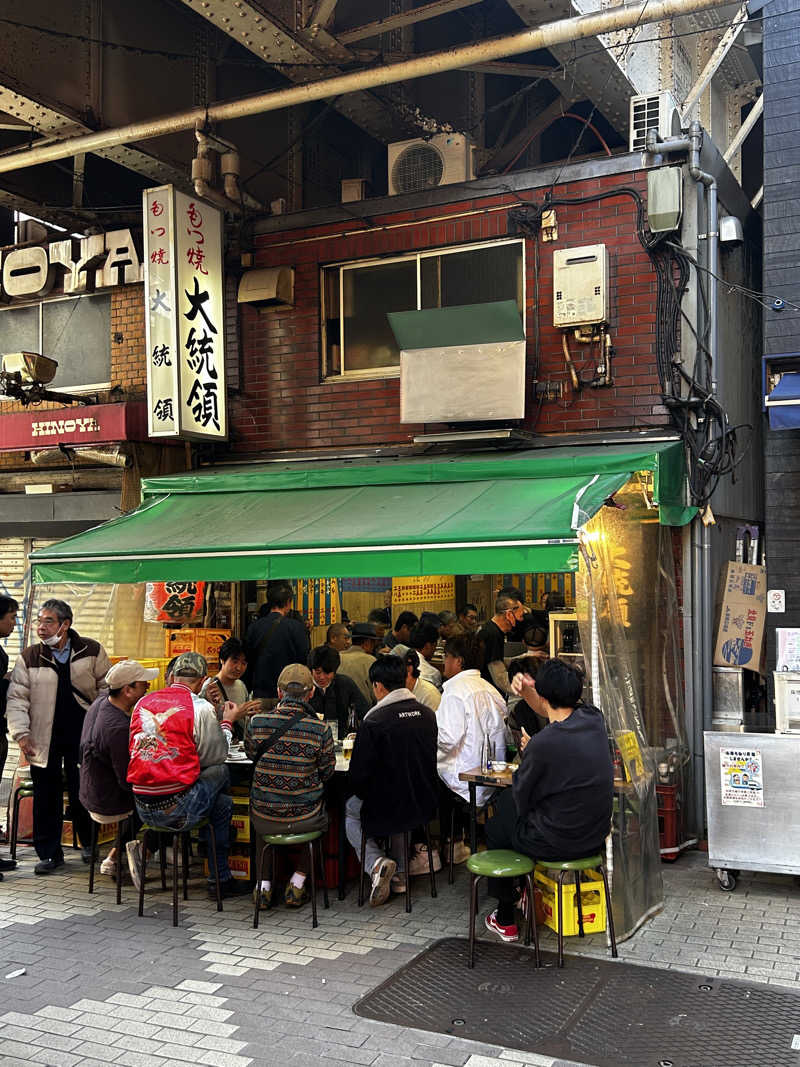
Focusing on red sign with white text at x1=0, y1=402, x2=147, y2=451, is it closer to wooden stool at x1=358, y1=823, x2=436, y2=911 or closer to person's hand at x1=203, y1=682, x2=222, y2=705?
person's hand at x1=203, y1=682, x2=222, y2=705

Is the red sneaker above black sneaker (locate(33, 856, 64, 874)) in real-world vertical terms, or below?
above

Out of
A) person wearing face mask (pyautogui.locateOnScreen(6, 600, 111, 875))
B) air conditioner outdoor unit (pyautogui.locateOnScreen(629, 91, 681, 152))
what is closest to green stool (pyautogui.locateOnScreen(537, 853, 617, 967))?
person wearing face mask (pyautogui.locateOnScreen(6, 600, 111, 875))

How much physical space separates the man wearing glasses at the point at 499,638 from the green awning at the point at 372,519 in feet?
5.81

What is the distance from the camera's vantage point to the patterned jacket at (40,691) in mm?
8539

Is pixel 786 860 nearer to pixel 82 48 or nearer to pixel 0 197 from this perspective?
pixel 82 48

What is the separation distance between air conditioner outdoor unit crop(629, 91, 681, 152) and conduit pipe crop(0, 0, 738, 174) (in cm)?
82

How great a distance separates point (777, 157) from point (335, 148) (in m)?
6.28

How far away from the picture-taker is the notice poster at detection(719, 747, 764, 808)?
7805 mm

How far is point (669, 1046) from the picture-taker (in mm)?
5309

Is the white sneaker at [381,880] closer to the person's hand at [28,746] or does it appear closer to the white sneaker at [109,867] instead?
the white sneaker at [109,867]

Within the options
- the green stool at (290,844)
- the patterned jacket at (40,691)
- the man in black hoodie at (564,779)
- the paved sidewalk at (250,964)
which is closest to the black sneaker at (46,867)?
the paved sidewalk at (250,964)

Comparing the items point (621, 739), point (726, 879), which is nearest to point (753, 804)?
point (726, 879)

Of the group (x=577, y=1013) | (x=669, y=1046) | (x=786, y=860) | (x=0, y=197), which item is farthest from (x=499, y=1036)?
(x=0, y=197)

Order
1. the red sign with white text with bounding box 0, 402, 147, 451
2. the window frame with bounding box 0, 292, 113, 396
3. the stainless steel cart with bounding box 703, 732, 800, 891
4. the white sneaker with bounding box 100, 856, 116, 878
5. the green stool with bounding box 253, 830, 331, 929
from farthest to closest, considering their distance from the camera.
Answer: the window frame with bounding box 0, 292, 113, 396 → the red sign with white text with bounding box 0, 402, 147, 451 → the white sneaker with bounding box 100, 856, 116, 878 → the stainless steel cart with bounding box 703, 732, 800, 891 → the green stool with bounding box 253, 830, 331, 929
